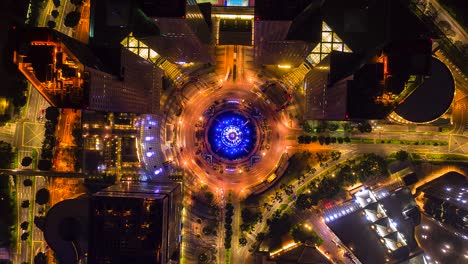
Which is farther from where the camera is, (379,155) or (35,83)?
(379,155)

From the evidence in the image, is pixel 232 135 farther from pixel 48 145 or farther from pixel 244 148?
pixel 48 145

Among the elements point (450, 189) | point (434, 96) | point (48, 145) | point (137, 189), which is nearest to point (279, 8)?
point (434, 96)

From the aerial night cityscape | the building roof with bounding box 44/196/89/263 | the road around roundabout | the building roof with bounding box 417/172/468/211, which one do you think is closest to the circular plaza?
the aerial night cityscape

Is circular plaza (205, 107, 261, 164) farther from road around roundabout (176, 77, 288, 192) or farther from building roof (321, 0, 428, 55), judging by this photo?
building roof (321, 0, 428, 55)

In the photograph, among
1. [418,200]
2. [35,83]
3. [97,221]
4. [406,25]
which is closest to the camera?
[35,83]

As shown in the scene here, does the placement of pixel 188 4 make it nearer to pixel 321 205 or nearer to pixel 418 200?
pixel 321 205

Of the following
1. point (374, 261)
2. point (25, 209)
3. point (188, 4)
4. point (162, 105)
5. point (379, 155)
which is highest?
point (188, 4)

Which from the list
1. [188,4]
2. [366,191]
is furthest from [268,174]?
[188,4]
